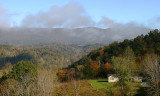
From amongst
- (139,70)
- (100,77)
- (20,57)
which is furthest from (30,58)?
(139,70)

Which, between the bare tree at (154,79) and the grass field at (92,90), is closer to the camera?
the bare tree at (154,79)

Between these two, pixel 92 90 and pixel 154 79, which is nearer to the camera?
pixel 154 79

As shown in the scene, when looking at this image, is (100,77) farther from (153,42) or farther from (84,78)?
(153,42)

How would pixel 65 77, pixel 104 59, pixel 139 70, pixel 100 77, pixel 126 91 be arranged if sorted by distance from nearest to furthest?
pixel 126 91
pixel 139 70
pixel 100 77
pixel 65 77
pixel 104 59

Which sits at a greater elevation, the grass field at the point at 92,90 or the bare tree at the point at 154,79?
the bare tree at the point at 154,79

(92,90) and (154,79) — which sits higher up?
(154,79)

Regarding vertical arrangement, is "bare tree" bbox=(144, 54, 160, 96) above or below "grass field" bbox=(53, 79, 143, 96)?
above

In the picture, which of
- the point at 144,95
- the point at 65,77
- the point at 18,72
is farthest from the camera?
the point at 65,77

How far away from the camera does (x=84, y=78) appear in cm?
6431

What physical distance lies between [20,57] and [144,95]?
190149 mm

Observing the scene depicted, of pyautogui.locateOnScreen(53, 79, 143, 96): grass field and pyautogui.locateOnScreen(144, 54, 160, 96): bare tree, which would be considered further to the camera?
pyautogui.locateOnScreen(53, 79, 143, 96): grass field

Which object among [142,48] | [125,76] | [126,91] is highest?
[142,48]

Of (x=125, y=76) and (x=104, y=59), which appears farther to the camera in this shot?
(x=104, y=59)

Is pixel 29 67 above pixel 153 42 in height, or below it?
below
